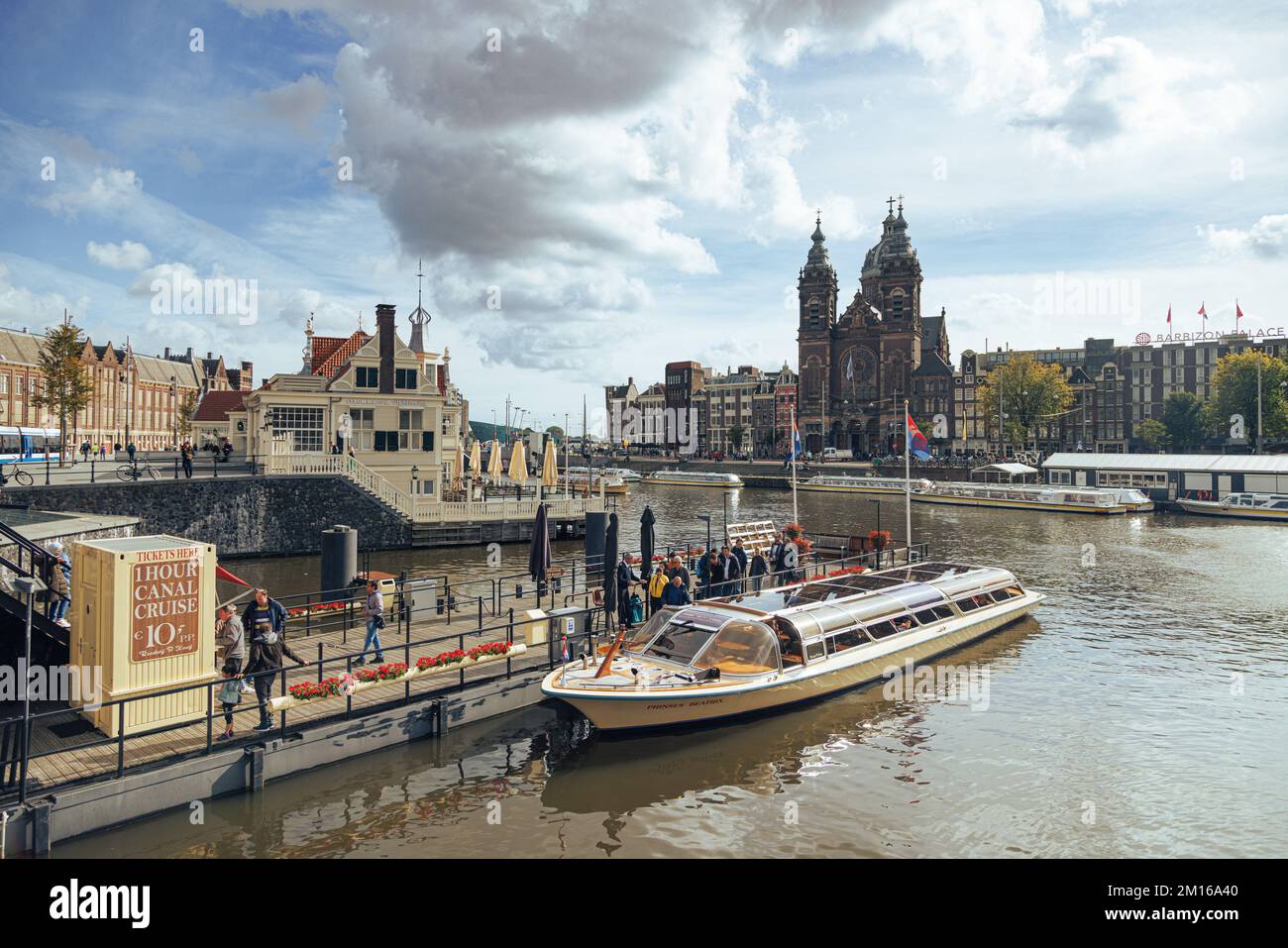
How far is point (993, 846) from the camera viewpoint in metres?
12.0

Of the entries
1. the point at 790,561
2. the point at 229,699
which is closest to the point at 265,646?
the point at 229,699

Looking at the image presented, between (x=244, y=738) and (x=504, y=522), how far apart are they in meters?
31.4

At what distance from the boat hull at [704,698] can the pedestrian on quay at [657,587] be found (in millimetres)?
5047

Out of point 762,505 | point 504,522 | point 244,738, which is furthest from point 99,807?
point 762,505

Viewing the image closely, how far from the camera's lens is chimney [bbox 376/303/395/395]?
44.2m

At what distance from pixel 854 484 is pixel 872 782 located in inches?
3329

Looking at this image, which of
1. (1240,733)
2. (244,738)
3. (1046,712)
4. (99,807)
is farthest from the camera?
(1046,712)

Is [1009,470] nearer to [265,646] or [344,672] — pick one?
[344,672]

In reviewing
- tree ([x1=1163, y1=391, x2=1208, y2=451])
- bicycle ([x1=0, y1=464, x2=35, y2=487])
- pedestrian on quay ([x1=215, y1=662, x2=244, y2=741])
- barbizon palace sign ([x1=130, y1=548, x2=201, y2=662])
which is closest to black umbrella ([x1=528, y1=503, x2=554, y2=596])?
pedestrian on quay ([x1=215, y1=662, x2=244, y2=741])

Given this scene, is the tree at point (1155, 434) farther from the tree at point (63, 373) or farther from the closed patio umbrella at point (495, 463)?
the tree at point (63, 373)

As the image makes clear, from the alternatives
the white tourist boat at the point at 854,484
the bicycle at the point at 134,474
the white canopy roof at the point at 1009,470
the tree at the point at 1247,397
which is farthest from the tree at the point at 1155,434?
the bicycle at the point at 134,474

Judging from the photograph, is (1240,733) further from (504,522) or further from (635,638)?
(504,522)

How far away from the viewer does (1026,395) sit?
109m

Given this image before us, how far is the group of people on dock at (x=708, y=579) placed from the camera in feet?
67.7
